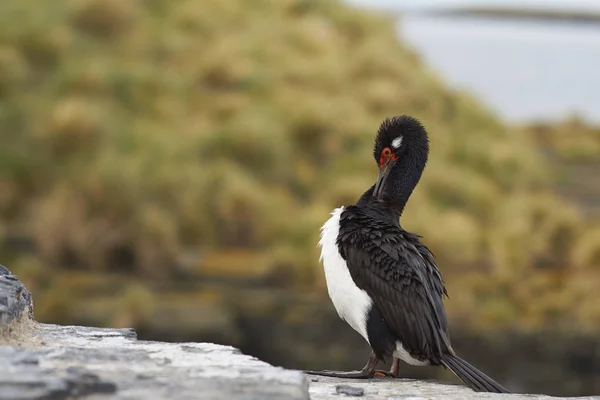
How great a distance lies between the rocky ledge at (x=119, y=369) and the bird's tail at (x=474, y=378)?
0.75 metres

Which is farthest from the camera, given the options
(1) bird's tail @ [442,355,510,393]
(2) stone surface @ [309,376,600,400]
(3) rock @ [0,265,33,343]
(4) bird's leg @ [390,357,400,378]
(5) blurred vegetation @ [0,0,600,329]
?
(5) blurred vegetation @ [0,0,600,329]

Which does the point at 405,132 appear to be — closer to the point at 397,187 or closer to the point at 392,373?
the point at 397,187

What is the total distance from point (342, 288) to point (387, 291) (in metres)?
0.36

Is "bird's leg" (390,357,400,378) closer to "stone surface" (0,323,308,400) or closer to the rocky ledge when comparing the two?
the rocky ledge

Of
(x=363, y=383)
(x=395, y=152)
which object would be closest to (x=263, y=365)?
(x=363, y=383)

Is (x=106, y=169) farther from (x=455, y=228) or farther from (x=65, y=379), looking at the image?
(x=65, y=379)

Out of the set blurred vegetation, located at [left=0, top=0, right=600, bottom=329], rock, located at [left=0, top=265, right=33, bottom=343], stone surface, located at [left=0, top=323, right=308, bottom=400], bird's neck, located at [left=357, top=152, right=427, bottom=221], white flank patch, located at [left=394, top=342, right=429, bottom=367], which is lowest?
stone surface, located at [left=0, top=323, right=308, bottom=400]

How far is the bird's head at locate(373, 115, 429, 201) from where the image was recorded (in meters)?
7.51

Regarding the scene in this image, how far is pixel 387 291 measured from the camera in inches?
265

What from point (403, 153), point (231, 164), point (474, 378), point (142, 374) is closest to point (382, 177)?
point (403, 153)

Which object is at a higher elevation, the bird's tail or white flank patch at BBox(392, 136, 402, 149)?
white flank patch at BBox(392, 136, 402, 149)

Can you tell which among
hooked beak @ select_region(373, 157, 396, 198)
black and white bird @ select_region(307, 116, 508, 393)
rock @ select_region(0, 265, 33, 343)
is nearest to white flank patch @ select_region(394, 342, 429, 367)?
black and white bird @ select_region(307, 116, 508, 393)

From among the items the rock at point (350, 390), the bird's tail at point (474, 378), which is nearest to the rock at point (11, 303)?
the rock at point (350, 390)

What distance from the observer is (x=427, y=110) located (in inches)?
1089
